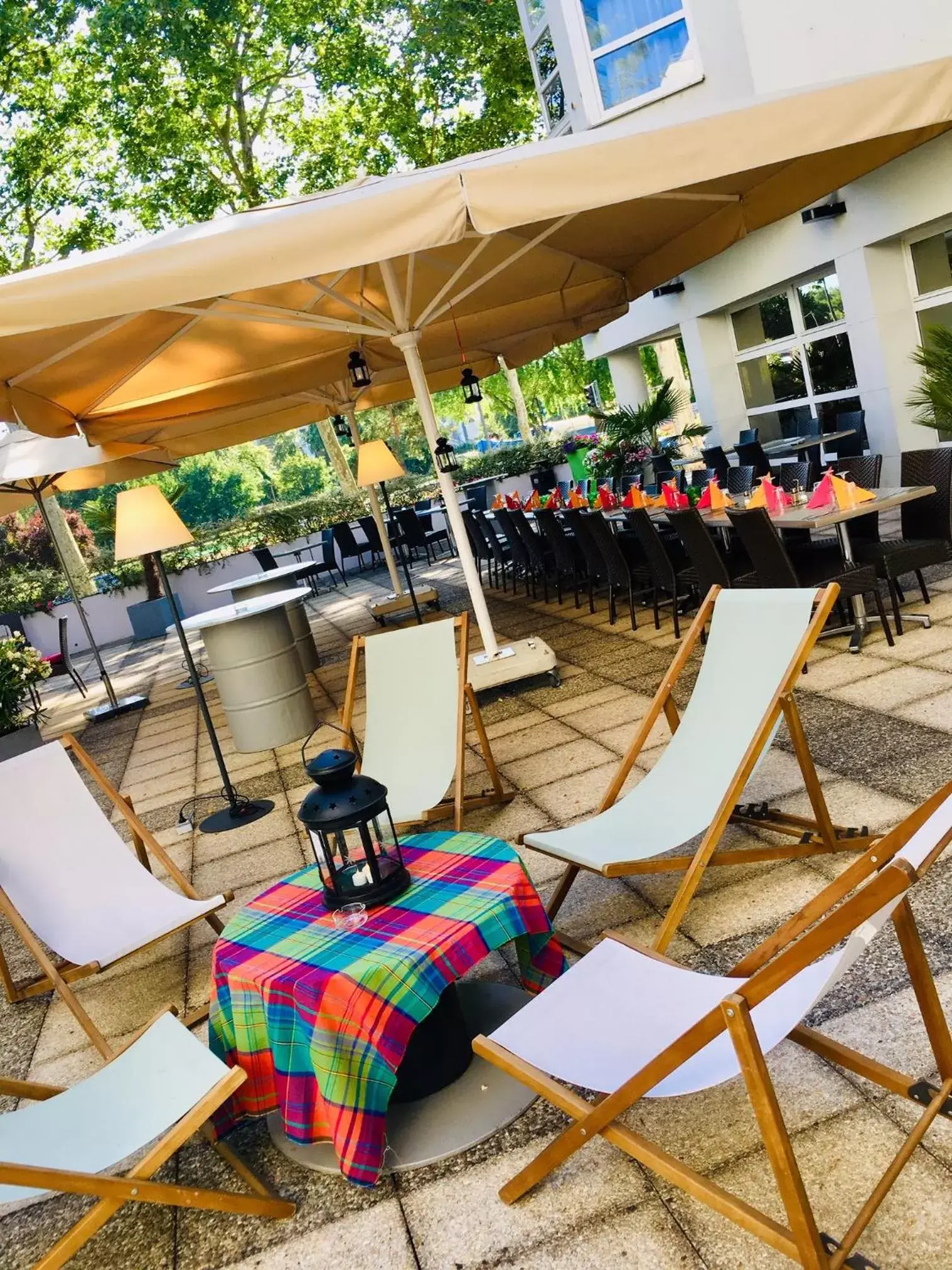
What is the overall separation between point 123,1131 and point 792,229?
1066 cm

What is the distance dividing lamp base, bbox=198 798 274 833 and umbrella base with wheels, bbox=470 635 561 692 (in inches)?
53.6

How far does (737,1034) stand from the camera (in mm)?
1515

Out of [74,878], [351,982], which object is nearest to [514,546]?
[74,878]

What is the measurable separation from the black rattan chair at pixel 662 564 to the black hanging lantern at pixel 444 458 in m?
1.24

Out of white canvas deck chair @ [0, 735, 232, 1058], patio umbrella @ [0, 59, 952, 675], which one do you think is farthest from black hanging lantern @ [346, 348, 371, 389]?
white canvas deck chair @ [0, 735, 232, 1058]

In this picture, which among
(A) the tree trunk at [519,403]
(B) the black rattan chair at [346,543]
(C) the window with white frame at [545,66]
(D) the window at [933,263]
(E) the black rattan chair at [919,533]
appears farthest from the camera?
(A) the tree trunk at [519,403]

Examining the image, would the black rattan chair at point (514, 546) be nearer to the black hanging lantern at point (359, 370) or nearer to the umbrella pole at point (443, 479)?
the black hanging lantern at point (359, 370)

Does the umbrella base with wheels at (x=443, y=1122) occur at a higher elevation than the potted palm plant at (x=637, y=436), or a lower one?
lower

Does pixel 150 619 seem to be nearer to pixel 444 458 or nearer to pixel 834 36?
pixel 444 458

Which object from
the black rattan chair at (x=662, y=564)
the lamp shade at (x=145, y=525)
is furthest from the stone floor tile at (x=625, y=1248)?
the black rattan chair at (x=662, y=564)

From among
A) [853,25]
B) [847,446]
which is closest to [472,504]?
[847,446]

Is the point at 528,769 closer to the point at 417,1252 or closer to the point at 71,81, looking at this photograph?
the point at 417,1252

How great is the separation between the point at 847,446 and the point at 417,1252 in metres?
8.83

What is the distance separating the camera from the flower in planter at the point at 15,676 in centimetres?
773
